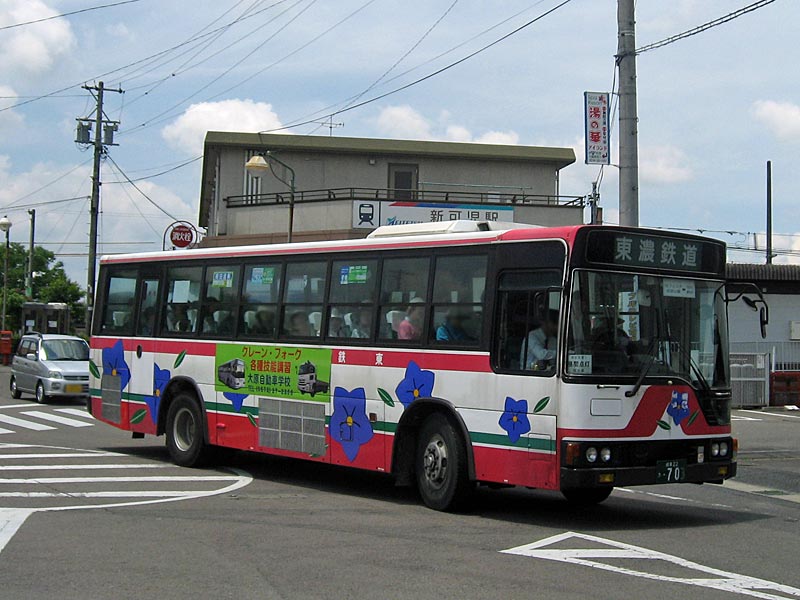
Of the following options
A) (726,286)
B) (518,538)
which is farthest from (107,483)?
(726,286)

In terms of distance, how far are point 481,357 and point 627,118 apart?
8060 mm

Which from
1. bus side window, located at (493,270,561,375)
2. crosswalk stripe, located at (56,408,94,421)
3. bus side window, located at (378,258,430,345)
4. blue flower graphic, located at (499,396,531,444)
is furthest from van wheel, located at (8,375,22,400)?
blue flower graphic, located at (499,396,531,444)

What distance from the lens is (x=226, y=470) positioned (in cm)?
1506

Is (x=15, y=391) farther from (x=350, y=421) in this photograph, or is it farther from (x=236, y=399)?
(x=350, y=421)

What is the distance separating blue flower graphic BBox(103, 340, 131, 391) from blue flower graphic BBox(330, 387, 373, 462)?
16.2ft

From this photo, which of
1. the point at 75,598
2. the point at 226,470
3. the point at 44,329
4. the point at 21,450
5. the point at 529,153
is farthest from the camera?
the point at 44,329

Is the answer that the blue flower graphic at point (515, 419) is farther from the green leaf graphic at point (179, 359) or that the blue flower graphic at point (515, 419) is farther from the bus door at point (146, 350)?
the bus door at point (146, 350)

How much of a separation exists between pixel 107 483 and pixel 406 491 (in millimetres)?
3679

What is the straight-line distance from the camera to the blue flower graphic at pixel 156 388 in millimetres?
15680

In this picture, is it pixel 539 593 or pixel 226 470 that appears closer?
pixel 539 593

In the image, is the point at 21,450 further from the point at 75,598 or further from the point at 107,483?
the point at 75,598

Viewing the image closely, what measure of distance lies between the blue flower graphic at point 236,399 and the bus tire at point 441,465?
3.30 metres

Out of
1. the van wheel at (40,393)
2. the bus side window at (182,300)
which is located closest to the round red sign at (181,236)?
the van wheel at (40,393)

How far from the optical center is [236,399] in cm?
1437
